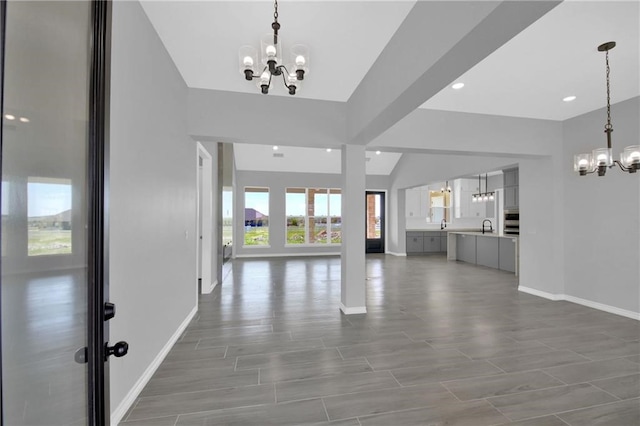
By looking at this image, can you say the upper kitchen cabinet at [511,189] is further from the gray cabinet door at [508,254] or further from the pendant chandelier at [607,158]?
the pendant chandelier at [607,158]

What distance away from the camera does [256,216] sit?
9336 mm

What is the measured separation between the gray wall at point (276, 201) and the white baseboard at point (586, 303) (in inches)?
230

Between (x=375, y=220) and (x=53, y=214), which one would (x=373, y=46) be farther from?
(x=375, y=220)

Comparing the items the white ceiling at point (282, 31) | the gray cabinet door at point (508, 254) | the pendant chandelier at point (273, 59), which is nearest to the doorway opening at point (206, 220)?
the white ceiling at point (282, 31)

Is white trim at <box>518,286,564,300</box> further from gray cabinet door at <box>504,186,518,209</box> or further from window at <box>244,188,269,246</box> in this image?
window at <box>244,188,269,246</box>

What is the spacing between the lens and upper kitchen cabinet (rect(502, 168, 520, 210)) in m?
6.95

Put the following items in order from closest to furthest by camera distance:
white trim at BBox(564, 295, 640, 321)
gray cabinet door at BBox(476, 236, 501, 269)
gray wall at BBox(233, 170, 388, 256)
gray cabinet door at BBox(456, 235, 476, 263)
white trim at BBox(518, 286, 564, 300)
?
white trim at BBox(564, 295, 640, 321) → white trim at BBox(518, 286, 564, 300) → gray cabinet door at BBox(476, 236, 501, 269) → gray cabinet door at BBox(456, 235, 476, 263) → gray wall at BBox(233, 170, 388, 256)

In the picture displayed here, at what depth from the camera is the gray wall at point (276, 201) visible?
29.8 feet

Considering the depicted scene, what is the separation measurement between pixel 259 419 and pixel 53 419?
1.37m

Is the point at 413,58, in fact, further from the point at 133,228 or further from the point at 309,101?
the point at 133,228

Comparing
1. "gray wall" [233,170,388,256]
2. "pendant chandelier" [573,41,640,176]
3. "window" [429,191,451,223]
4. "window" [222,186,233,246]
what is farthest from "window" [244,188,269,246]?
"pendant chandelier" [573,41,640,176]

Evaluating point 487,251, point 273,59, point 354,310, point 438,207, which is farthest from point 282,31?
point 438,207

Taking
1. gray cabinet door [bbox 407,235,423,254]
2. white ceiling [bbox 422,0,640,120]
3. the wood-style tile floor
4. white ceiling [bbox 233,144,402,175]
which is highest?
white ceiling [bbox 233,144,402,175]

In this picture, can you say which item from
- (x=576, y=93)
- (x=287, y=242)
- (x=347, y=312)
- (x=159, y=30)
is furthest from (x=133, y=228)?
(x=287, y=242)
